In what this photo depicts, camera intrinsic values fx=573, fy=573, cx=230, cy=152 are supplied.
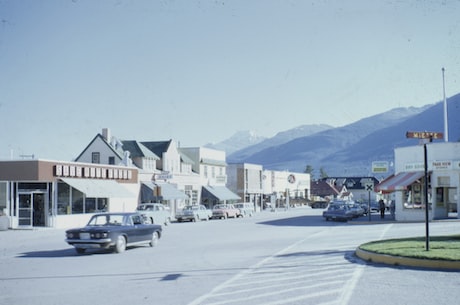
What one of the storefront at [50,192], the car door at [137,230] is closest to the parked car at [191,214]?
the storefront at [50,192]

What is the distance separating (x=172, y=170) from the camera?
194 feet

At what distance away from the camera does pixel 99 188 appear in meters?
41.0

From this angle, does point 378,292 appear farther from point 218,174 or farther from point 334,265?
point 218,174

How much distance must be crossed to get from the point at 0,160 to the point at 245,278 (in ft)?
88.9

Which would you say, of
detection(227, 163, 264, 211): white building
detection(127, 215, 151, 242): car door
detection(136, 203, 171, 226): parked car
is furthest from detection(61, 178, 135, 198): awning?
detection(227, 163, 264, 211): white building

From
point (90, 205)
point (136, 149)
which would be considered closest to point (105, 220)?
point (90, 205)

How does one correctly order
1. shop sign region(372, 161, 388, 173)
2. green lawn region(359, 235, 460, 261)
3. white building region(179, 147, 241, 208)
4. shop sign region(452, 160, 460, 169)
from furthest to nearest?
white building region(179, 147, 241, 208) → shop sign region(372, 161, 388, 173) → shop sign region(452, 160, 460, 169) → green lawn region(359, 235, 460, 261)

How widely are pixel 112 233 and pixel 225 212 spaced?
3391 centimetres

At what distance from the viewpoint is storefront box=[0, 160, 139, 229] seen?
3572 centimetres

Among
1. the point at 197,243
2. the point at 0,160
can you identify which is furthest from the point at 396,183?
the point at 0,160

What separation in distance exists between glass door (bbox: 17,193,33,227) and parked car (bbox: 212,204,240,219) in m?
18.8

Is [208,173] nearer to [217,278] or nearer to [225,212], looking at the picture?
[225,212]

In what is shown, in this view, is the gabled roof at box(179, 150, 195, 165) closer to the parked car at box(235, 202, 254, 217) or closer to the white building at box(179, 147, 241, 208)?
the white building at box(179, 147, 241, 208)

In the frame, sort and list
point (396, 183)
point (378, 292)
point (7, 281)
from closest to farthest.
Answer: point (378, 292) → point (7, 281) → point (396, 183)
